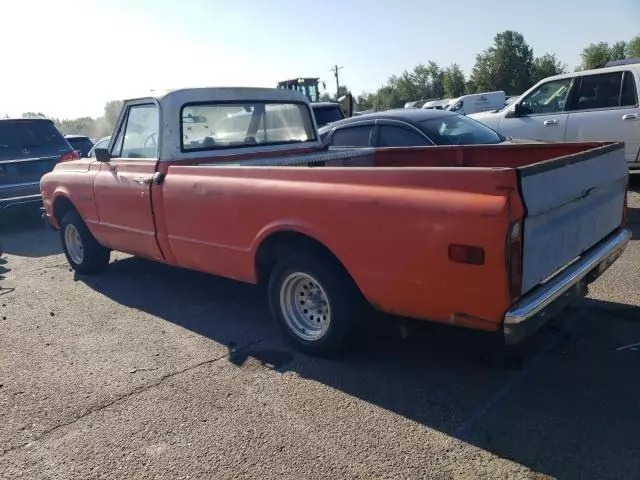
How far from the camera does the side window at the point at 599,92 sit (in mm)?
7918

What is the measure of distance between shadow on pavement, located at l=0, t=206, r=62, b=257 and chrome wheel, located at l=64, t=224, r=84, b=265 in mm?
1567

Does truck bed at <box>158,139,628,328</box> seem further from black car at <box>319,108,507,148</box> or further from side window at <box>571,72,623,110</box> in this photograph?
side window at <box>571,72,623,110</box>

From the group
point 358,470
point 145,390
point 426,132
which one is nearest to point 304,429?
point 358,470

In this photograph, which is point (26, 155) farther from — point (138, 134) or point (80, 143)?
point (80, 143)

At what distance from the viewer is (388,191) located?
3.15m

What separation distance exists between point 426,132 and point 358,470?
5.09 meters

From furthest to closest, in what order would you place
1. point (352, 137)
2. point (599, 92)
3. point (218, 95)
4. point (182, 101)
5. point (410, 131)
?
point (599, 92) < point (352, 137) < point (410, 131) < point (218, 95) < point (182, 101)

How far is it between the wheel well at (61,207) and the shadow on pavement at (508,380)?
2292mm

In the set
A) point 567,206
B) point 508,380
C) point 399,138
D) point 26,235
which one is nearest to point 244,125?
point 399,138

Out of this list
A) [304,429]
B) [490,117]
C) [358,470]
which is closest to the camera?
[358,470]

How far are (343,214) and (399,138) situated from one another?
413cm

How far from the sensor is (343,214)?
334 centimetres

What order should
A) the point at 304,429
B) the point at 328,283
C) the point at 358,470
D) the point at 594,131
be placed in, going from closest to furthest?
1. the point at 358,470
2. the point at 304,429
3. the point at 328,283
4. the point at 594,131

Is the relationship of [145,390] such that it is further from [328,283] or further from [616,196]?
[616,196]
